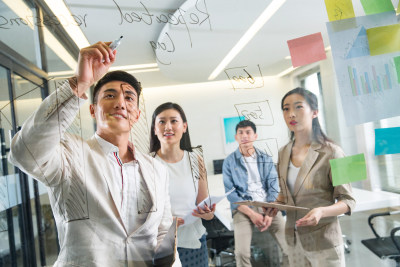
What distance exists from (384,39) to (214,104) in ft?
1.81

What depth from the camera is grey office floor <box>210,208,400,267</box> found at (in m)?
0.83

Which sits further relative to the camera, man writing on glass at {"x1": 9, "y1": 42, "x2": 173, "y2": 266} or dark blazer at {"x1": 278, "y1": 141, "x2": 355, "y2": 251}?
dark blazer at {"x1": 278, "y1": 141, "x2": 355, "y2": 251}

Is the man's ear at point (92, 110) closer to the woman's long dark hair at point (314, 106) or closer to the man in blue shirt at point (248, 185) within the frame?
the man in blue shirt at point (248, 185)

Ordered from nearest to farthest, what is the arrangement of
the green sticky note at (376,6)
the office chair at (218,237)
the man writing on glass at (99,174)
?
the man writing on glass at (99,174), the office chair at (218,237), the green sticky note at (376,6)

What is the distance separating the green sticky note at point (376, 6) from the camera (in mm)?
791

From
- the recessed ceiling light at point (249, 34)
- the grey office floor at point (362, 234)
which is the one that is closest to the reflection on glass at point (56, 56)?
the recessed ceiling light at point (249, 34)

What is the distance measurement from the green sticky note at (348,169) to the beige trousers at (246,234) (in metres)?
0.19

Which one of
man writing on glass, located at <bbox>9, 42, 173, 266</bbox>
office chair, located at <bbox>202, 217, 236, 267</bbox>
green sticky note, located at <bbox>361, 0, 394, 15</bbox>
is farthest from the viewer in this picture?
green sticky note, located at <bbox>361, 0, 394, 15</bbox>

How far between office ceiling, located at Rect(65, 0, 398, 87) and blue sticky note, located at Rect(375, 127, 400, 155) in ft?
1.05

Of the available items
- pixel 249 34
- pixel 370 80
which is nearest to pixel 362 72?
pixel 370 80

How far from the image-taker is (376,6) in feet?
2.62

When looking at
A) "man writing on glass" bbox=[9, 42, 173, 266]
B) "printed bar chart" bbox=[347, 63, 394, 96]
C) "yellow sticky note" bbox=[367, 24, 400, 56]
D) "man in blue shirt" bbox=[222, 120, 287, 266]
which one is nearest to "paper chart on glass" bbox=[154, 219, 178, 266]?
"man writing on glass" bbox=[9, 42, 173, 266]

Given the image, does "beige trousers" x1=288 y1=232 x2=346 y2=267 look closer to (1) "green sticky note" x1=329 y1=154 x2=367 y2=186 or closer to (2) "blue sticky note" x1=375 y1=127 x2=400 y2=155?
(1) "green sticky note" x1=329 y1=154 x2=367 y2=186

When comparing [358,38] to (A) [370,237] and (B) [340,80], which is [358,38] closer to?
(B) [340,80]
